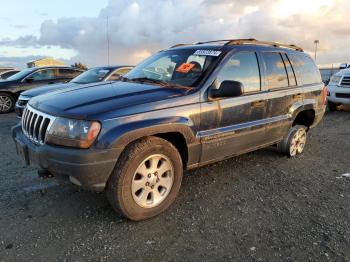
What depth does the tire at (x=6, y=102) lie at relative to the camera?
37.1 ft

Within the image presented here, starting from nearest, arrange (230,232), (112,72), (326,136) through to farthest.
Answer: (230,232), (326,136), (112,72)

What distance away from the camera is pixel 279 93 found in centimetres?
495

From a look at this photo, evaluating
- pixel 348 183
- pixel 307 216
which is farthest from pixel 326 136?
pixel 307 216

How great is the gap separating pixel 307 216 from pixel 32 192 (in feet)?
10.5

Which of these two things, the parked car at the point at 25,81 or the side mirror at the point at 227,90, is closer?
the side mirror at the point at 227,90

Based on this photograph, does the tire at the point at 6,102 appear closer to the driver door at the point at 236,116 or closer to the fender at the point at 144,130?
the driver door at the point at 236,116

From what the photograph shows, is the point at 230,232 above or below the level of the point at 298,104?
below

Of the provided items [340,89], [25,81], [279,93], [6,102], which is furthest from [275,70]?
[6,102]

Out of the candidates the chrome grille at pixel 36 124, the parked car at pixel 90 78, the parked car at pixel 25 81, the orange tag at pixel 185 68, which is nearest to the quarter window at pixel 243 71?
the orange tag at pixel 185 68

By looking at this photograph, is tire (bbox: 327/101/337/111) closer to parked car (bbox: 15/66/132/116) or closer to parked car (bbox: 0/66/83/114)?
parked car (bbox: 15/66/132/116)

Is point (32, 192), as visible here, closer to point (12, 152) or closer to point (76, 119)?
point (76, 119)

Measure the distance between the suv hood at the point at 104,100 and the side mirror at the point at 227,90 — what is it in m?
0.35

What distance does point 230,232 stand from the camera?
3346 mm

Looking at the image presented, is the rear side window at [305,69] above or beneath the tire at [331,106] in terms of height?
above
